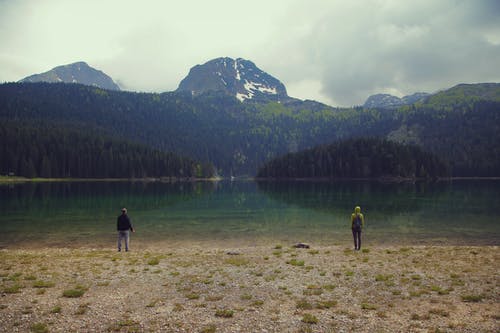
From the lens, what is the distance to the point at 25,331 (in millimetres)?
13141

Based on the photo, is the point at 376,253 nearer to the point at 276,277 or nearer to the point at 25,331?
the point at 276,277

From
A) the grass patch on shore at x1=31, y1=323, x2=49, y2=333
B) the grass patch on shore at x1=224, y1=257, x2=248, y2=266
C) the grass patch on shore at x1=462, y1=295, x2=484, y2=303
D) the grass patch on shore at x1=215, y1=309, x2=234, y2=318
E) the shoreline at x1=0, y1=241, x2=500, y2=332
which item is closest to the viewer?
the grass patch on shore at x1=31, y1=323, x2=49, y2=333

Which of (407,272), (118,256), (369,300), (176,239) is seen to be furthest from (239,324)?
(176,239)

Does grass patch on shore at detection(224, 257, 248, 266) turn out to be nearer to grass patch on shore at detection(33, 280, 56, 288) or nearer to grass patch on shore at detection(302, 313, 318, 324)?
grass patch on shore at detection(302, 313, 318, 324)

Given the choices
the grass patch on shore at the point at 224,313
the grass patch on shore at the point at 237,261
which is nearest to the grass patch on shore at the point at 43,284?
the grass patch on shore at the point at 224,313

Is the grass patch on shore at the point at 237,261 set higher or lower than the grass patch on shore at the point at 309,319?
lower

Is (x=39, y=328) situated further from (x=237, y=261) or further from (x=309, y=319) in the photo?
(x=237, y=261)

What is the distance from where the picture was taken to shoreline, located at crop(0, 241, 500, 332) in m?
13.9

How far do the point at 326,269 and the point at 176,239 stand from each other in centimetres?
2132

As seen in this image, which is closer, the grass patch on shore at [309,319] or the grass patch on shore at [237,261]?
the grass patch on shore at [309,319]

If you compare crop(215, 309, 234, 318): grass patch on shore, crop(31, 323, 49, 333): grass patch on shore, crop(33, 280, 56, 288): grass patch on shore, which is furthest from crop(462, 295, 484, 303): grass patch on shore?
crop(33, 280, 56, 288): grass patch on shore

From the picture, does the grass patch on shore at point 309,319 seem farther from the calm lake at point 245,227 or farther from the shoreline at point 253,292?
the calm lake at point 245,227

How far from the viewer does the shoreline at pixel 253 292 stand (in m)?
13.9

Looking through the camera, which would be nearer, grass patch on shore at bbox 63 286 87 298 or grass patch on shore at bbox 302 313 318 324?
grass patch on shore at bbox 302 313 318 324
